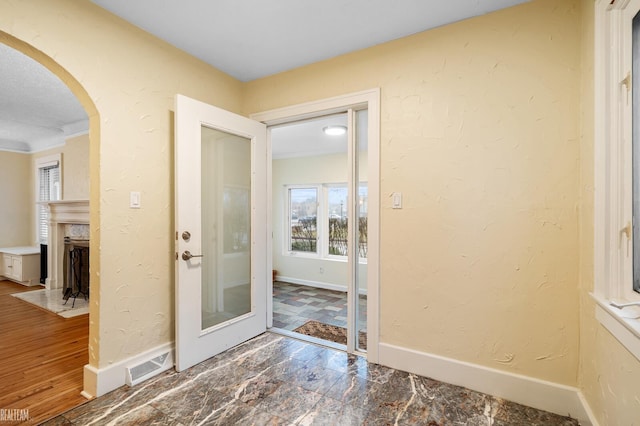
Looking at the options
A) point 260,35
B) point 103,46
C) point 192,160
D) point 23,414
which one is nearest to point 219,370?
point 23,414

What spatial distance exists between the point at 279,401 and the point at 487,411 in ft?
4.10

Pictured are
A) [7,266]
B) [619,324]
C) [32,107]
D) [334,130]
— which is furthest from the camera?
[7,266]

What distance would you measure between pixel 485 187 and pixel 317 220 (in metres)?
3.85

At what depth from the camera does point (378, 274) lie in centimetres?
227

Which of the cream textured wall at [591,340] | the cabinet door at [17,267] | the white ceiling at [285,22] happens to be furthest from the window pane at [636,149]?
the cabinet door at [17,267]

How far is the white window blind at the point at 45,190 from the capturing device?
5.30m

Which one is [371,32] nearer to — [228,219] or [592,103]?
[592,103]

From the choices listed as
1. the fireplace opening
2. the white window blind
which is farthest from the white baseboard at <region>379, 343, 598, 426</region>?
the white window blind

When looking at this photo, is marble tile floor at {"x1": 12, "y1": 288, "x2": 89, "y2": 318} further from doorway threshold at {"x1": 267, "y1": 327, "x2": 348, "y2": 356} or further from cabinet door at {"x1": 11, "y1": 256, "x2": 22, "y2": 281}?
doorway threshold at {"x1": 267, "y1": 327, "x2": 348, "y2": 356}

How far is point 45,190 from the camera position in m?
5.48

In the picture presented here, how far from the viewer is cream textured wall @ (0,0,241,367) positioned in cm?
174

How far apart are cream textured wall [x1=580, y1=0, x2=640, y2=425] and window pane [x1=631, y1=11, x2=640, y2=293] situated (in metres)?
0.26

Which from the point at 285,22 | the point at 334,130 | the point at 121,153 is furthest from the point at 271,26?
the point at 334,130

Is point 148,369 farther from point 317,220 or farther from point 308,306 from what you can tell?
point 317,220
